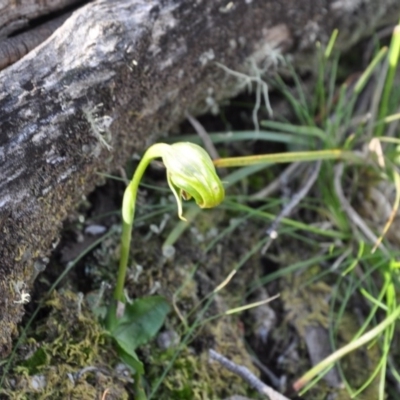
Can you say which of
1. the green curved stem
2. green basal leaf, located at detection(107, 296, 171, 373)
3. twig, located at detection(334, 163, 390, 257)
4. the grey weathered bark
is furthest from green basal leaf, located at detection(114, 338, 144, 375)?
twig, located at detection(334, 163, 390, 257)

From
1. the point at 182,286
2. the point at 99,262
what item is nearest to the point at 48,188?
the point at 99,262

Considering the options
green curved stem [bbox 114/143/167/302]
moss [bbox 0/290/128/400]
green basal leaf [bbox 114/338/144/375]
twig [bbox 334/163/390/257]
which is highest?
green curved stem [bbox 114/143/167/302]

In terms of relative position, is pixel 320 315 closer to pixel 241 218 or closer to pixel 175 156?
pixel 241 218

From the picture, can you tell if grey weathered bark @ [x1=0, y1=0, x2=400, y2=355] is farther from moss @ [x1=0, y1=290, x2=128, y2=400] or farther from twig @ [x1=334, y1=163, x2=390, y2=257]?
twig @ [x1=334, y1=163, x2=390, y2=257]

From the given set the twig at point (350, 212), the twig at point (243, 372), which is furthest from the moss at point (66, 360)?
the twig at point (350, 212)

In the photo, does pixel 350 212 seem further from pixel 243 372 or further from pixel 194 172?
pixel 194 172

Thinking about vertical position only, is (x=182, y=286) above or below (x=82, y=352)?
below
